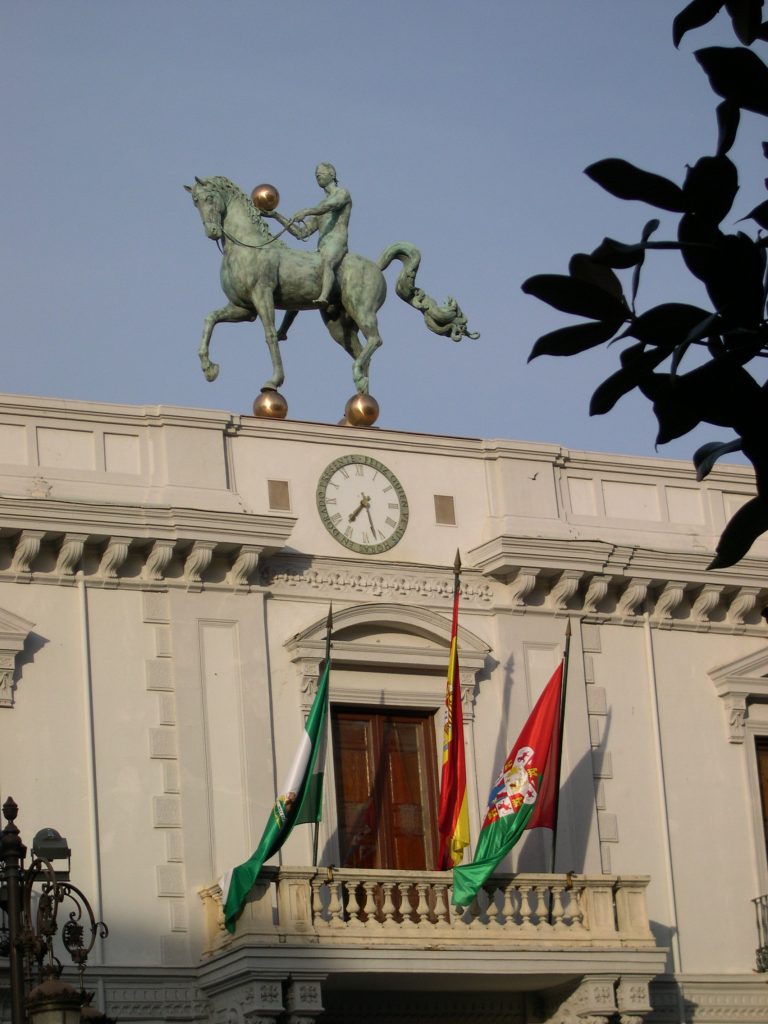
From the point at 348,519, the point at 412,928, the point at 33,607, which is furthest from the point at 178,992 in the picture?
the point at 348,519

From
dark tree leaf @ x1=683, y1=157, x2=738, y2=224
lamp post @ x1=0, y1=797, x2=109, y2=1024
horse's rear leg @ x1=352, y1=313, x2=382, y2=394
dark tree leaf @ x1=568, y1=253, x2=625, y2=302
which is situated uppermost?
horse's rear leg @ x1=352, y1=313, x2=382, y2=394

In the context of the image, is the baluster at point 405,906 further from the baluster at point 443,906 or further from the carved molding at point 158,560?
the carved molding at point 158,560

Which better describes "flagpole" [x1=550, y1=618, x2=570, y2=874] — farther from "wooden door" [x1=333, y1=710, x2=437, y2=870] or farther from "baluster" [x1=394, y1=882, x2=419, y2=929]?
"baluster" [x1=394, y1=882, x2=419, y2=929]

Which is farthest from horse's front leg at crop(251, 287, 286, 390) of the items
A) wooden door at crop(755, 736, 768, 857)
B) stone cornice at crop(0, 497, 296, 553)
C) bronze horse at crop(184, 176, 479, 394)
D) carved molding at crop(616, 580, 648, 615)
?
wooden door at crop(755, 736, 768, 857)

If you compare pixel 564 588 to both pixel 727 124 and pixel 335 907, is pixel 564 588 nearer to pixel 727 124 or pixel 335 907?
pixel 335 907

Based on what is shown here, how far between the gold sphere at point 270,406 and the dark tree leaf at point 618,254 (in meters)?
16.3

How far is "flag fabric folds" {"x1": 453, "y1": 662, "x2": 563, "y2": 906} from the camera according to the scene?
17453 mm

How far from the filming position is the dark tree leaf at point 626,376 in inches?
151

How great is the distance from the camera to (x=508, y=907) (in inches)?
702

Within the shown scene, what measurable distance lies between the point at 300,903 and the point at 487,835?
195 cm

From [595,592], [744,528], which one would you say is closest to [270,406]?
[595,592]

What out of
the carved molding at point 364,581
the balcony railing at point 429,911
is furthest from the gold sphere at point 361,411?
the balcony railing at point 429,911

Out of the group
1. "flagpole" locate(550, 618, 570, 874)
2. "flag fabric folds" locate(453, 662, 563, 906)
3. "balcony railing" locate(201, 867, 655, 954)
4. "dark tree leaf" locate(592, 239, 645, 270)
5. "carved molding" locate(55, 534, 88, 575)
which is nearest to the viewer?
"dark tree leaf" locate(592, 239, 645, 270)

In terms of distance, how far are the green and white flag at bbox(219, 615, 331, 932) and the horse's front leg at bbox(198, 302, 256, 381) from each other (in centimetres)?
377
